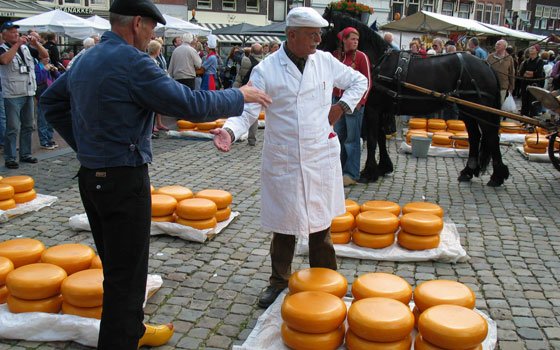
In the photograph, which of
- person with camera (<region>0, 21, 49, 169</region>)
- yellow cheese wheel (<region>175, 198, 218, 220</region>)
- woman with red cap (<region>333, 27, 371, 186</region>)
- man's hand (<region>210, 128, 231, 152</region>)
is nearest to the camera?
man's hand (<region>210, 128, 231, 152</region>)

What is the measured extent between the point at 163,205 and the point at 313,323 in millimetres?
2828

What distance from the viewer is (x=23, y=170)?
27.6 ft

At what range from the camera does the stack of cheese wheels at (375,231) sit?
5.26 metres

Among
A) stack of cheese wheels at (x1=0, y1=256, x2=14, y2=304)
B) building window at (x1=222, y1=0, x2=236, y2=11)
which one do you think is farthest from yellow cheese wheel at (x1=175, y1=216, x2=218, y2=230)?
building window at (x1=222, y1=0, x2=236, y2=11)

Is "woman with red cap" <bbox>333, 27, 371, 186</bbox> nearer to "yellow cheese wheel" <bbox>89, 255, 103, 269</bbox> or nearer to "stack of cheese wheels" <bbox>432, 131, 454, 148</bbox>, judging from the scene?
"stack of cheese wheels" <bbox>432, 131, 454, 148</bbox>

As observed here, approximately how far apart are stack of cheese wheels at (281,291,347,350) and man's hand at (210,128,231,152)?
1053 mm

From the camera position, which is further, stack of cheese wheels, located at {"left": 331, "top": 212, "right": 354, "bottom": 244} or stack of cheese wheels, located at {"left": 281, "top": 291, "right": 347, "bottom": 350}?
stack of cheese wheels, located at {"left": 331, "top": 212, "right": 354, "bottom": 244}

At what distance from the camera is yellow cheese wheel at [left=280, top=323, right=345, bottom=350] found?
11.0ft

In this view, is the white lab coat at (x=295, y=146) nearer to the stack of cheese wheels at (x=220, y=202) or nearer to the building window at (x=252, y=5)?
the stack of cheese wheels at (x=220, y=202)

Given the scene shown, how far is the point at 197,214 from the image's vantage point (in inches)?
221

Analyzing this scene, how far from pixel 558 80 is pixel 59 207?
8573 millimetres

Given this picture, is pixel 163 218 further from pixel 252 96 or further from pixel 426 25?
pixel 426 25

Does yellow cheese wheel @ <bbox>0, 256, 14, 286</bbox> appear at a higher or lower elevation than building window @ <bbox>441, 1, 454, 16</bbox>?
lower

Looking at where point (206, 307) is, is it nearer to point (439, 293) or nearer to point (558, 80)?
point (439, 293)
